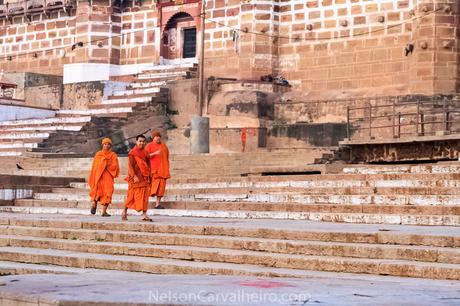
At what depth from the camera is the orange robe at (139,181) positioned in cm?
1417

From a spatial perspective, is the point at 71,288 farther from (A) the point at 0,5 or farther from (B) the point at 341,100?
(A) the point at 0,5

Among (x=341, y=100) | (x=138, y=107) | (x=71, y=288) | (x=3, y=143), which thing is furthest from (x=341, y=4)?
(x=71, y=288)

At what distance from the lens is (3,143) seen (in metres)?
26.7

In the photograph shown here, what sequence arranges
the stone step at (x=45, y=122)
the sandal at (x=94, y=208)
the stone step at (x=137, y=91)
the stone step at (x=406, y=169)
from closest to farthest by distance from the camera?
the stone step at (x=406, y=169) → the sandal at (x=94, y=208) → the stone step at (x=45, y=122) → the stone step at (x=137, y=91)

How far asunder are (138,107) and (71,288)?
20562 millimetres

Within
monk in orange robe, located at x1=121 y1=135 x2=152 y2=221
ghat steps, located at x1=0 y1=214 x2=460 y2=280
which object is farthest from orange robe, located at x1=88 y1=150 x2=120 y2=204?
ghat steps, located at x1=0 y1=214 x2=460 y2=280

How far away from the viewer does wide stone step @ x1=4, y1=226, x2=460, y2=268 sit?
30.5 ft

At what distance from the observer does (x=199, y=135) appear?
23.4 m

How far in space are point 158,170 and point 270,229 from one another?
5279 millimetres

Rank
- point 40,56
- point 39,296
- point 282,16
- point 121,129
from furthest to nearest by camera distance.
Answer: point 40,56
point 282,16
point 121,129
point 39,296

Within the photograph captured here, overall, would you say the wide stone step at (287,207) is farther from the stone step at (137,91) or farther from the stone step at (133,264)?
the stone step at (137,91)

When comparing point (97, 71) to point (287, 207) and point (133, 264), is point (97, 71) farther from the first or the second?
point (133, 264)

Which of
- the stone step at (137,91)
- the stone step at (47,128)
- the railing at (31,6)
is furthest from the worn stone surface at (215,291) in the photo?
the railing at (31,6)

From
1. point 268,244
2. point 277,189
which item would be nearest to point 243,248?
point 268,244
